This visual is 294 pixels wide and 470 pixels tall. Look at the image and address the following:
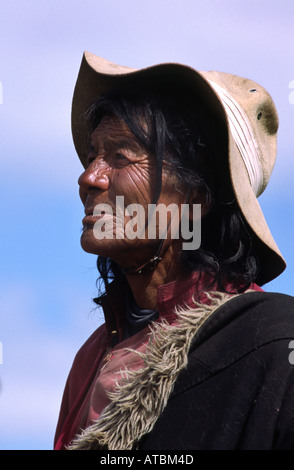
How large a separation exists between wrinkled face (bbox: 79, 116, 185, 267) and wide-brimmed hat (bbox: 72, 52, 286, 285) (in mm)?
256

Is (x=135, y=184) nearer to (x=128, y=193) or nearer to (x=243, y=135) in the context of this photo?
(x=128, y=193)

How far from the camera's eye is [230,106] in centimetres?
343

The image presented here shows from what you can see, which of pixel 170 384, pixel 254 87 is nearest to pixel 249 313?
pixel 170 384

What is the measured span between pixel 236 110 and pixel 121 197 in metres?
0.65

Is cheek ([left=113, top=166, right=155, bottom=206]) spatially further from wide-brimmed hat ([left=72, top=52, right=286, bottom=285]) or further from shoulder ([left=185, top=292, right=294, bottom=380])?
shoulder ([left=185, top=292, right=294, bottom=380])

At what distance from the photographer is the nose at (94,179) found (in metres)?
3.31

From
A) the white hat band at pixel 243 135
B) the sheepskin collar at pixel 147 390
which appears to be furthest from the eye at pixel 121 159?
the sheepskin collar at pixel 147 390

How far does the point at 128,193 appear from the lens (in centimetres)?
329

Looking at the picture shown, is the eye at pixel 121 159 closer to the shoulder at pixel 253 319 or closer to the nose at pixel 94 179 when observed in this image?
the nose at pixel 94 179

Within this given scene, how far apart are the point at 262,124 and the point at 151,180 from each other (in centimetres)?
68

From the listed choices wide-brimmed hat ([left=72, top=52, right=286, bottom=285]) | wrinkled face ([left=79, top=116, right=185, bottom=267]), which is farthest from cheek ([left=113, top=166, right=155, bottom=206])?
wide-brimmed hat ([left=72, top=52, right=286, bottom=285])

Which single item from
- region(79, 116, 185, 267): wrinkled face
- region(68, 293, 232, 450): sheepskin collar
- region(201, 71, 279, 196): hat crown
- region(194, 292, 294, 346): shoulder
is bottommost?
region(68, 293, 232, 450): sheepskin collar

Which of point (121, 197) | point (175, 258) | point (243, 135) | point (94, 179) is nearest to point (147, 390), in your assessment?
point (175, 258)

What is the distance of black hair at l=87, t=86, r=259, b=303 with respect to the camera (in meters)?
3.33
